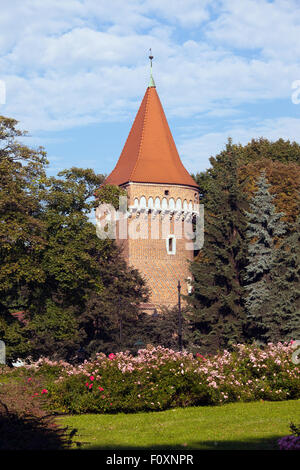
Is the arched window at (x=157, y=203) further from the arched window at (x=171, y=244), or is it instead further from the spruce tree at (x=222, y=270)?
the spruce tree at (x=222, y=270)

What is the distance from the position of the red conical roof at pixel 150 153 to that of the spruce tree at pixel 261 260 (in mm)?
11347

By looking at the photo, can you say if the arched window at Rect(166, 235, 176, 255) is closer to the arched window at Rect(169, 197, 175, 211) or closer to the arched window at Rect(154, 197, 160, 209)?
the arched window at Rect(169, 197, 175, 211)

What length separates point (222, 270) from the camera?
3444 cm

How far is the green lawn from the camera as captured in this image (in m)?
9.18

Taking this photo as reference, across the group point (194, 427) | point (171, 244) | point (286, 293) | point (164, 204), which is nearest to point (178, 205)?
point (164, 204)

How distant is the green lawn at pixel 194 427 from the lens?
9180mm

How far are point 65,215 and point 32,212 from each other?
Result: 5.25 feet

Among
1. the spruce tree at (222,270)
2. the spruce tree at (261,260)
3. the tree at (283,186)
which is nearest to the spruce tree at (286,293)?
the spruce tree at (261,260)

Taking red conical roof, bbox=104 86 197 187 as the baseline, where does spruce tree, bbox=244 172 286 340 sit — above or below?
below

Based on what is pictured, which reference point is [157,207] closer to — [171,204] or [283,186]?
[171,204]

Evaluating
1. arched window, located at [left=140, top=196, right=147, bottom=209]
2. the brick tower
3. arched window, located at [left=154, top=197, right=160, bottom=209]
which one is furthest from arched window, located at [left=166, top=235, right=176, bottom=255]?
arched window, located at [left=140, top=196, right=147, bottom=209]

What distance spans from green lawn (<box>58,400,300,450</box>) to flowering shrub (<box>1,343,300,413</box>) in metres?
0.38

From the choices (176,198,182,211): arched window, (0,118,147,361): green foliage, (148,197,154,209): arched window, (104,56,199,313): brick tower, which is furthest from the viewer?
(176,198,182,211): arched window
